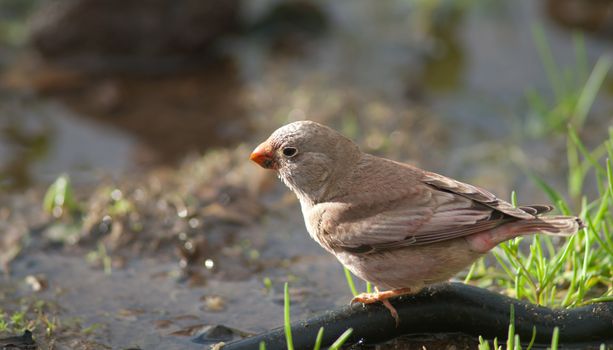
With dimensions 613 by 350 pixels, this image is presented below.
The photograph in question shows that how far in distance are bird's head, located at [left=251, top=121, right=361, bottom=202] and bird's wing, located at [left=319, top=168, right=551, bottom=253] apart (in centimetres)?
24

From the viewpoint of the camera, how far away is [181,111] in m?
8.55

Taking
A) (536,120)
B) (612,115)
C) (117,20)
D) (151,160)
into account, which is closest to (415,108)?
(536,120)

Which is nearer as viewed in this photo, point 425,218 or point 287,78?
point 425,218

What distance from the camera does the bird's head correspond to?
4.54 metres

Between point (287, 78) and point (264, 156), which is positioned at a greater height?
point (287, 78)

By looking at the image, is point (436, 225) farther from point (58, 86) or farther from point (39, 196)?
point (58, 86)

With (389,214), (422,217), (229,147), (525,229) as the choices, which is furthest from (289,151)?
(229,147)

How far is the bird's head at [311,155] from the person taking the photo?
4535 millimetres

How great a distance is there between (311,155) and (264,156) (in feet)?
0.84

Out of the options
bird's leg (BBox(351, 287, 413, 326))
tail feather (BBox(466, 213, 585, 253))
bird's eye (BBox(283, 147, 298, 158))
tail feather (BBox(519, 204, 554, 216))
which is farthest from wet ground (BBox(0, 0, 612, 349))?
tail feather (BBox(519, 204, 554, 216))

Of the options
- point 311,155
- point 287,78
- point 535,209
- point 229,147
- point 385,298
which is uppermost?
point 287,78

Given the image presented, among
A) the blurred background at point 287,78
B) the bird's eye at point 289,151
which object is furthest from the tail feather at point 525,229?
the blurred background at point 287,78

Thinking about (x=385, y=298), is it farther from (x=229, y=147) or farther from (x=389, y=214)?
(x=229, y=147)

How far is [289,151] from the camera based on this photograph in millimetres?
4562
